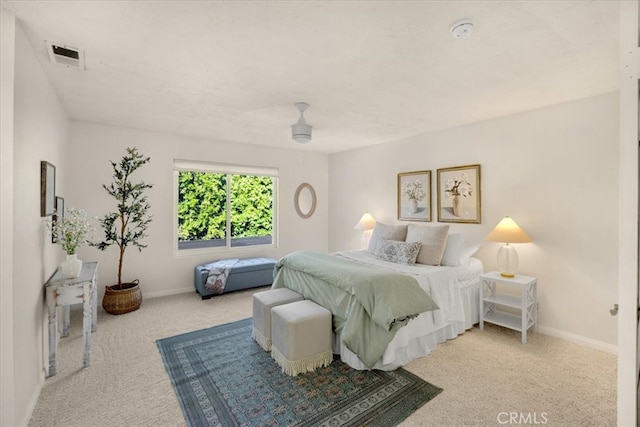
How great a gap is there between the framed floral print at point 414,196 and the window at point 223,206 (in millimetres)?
2304

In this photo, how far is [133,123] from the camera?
149 inches

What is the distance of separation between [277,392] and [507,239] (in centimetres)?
270

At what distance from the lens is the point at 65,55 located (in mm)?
2096

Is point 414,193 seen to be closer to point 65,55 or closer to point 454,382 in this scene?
point 454,382

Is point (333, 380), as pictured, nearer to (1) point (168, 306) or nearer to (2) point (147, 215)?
(1) point (168, 306)

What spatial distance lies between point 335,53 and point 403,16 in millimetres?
544

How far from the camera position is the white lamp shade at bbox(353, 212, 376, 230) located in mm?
4933

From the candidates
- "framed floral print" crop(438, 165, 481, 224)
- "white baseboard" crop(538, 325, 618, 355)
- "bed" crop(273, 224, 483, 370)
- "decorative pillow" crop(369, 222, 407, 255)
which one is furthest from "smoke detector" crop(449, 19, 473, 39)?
"white baseboard" crop(538, 325, 618, 355)

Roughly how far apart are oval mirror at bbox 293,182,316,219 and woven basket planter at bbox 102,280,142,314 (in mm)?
2992

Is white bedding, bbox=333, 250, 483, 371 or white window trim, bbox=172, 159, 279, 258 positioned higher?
white window trim, bbox=172, 159, 279, 258

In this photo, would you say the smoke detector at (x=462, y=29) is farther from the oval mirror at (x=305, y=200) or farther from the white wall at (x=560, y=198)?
the oval mirror at (x=305, y=200)

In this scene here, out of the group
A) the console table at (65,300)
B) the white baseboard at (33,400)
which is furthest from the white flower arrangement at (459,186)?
the white baseboard at (33,400)

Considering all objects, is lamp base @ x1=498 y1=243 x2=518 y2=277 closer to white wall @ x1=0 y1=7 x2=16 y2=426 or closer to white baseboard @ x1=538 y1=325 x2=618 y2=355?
white baseboard @ x1=538 y1=325 x2=618 y2=355

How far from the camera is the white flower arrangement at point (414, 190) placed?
14.2 ft
